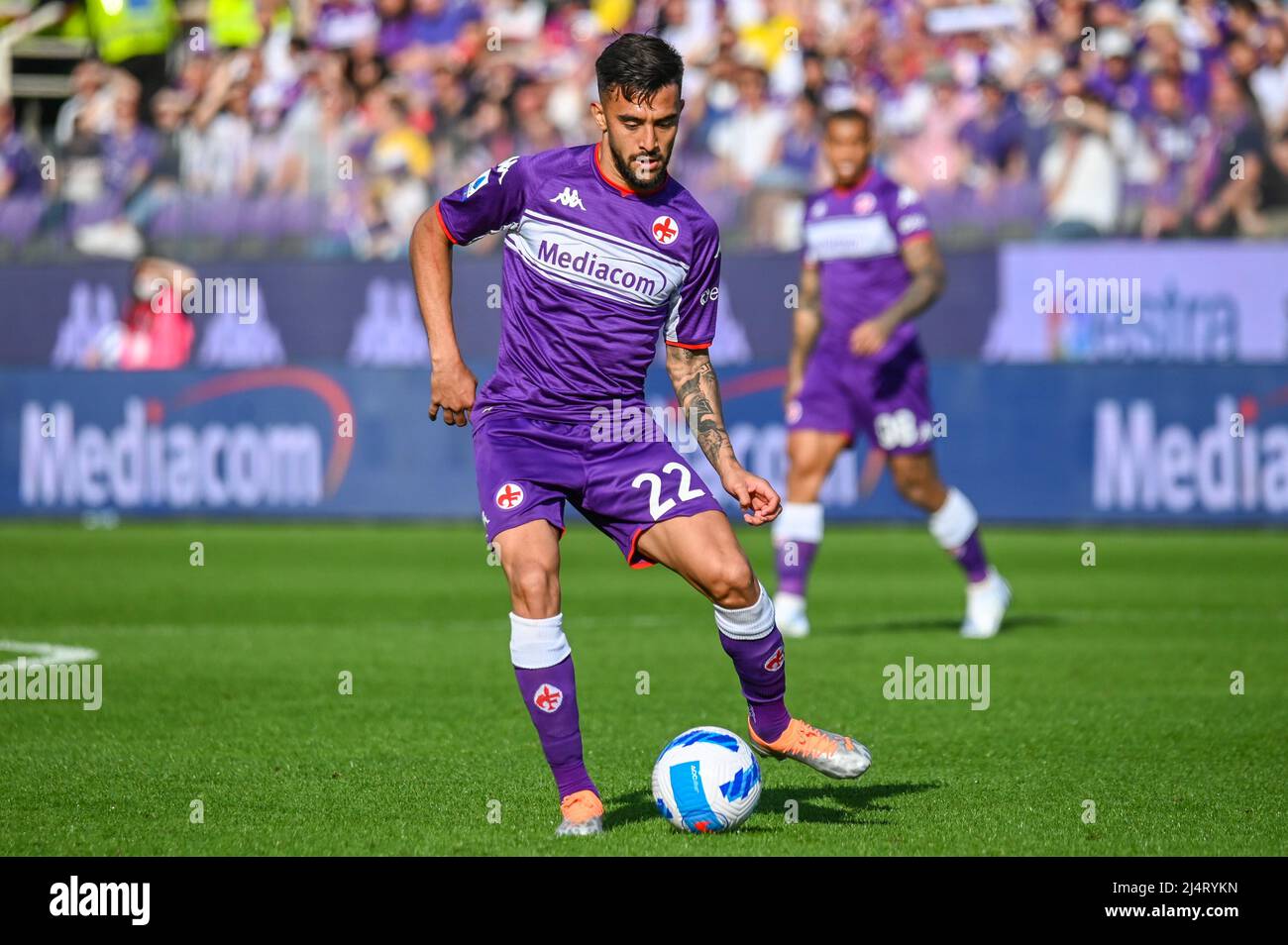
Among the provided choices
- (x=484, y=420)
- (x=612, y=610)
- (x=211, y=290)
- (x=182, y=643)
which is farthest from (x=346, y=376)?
(x=484, y=420)

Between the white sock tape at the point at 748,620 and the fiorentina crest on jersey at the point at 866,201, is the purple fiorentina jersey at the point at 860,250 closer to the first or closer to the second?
the fiorentina crest on jersey at the point at 866,201

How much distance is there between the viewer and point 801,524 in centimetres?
1059

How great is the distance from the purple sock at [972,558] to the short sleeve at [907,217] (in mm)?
1654

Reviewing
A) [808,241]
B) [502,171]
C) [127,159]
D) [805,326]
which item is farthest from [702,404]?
[127,159]

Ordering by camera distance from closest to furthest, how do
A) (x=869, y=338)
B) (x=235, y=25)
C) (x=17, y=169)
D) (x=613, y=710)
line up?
(x=613, y=710), (x=869, y=338), (x=17, y=169), (x=235, y=25)

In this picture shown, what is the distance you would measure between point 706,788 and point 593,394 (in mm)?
1233

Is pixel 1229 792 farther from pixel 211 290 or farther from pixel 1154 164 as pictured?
pixel 211 290

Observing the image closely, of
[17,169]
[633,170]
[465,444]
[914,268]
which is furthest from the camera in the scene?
[17,169]

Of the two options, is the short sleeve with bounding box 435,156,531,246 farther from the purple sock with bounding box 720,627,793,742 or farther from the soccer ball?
the soccer ball

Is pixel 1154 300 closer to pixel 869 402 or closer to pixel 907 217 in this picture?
pixel 907 217

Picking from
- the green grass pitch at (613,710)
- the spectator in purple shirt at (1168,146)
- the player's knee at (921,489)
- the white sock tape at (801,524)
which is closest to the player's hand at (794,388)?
the white sock tape at (801,524)

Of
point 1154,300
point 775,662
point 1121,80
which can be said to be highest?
point 1121,80

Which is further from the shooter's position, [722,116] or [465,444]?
[722,116]

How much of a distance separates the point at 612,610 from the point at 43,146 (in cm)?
1136
